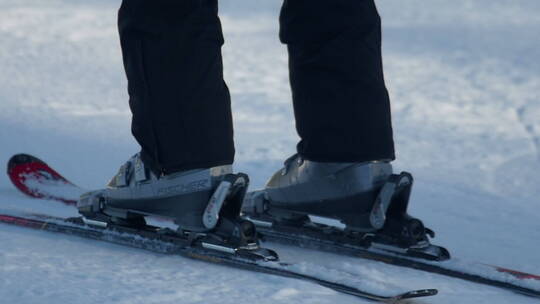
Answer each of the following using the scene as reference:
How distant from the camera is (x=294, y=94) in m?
2.51

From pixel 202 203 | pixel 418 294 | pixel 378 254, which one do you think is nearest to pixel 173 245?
pixel 202 203

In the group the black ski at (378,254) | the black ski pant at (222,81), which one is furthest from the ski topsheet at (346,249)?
the black ski pant at (222,81)

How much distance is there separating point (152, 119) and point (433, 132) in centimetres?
266

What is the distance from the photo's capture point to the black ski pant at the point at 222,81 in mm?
2186

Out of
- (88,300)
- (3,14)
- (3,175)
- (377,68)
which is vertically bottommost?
(88,300)

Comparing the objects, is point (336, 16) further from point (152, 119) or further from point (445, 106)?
point (445, 106)

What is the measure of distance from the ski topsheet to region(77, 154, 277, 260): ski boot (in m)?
0.31

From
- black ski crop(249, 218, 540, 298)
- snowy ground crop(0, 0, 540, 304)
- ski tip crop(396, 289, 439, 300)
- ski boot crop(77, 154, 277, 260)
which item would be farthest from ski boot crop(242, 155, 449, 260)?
ski tip crop(396, 289, 439, 300)

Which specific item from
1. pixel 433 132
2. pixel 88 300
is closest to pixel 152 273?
pixel 88 300

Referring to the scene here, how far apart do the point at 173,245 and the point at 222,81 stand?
0.45 metres

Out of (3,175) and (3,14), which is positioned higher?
(3,14)

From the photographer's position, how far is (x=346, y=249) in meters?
2.49

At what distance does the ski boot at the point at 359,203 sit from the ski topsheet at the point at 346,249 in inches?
1.2

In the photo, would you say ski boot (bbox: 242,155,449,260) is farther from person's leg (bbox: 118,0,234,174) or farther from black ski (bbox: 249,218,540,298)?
person's leg (bbox: 118,0,234,174)
